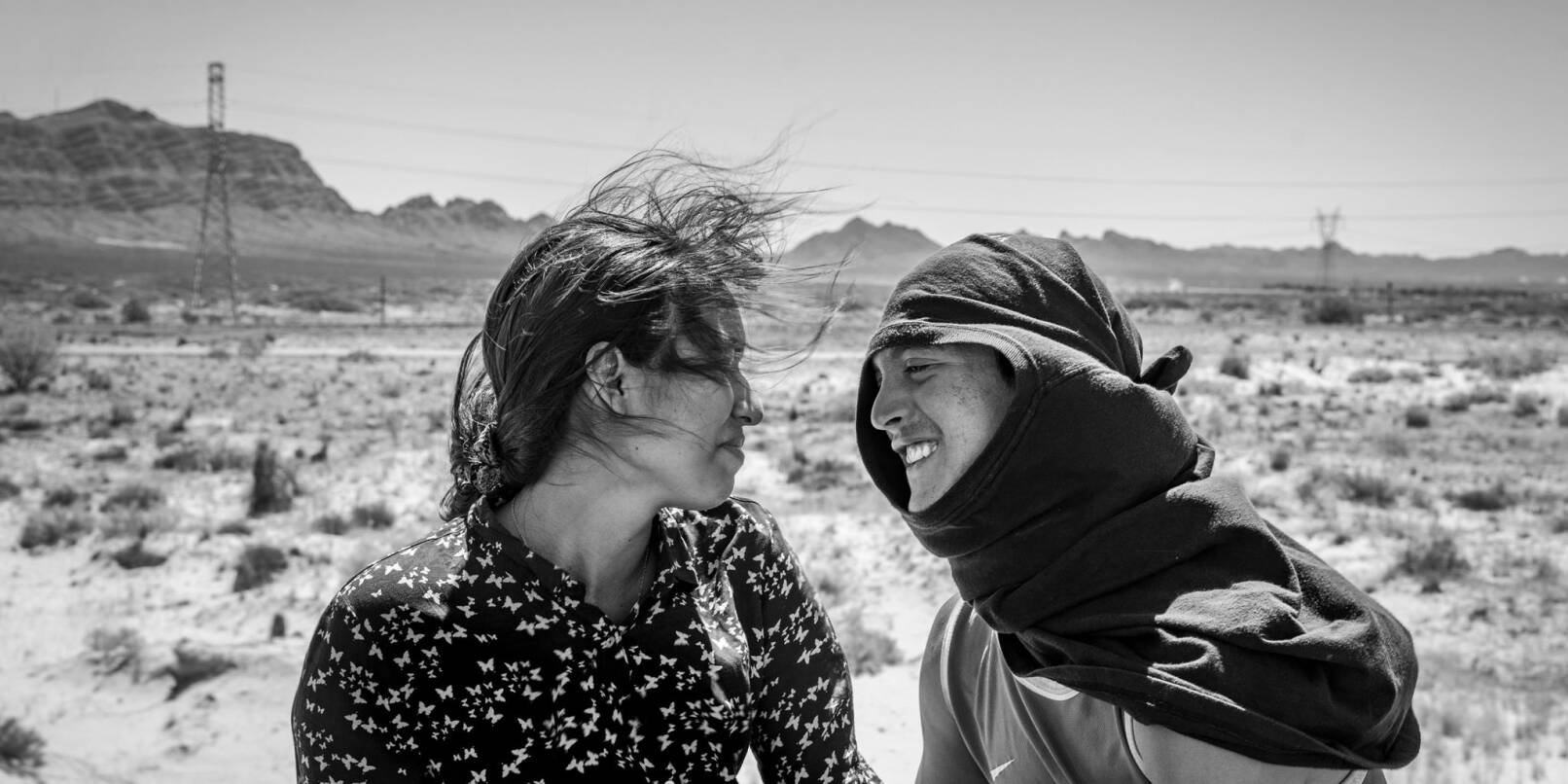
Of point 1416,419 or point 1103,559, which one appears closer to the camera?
point 1103,559

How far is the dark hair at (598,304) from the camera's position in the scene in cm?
189

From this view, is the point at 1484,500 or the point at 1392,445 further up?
the point at 1392,445

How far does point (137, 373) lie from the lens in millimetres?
20812

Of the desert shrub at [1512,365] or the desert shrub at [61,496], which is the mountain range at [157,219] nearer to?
the desert shrub at [61,496]

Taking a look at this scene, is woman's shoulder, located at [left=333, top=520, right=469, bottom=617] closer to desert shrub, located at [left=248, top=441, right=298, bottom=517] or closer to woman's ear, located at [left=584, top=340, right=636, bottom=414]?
woman's ear, located at [left=584, top=340, right=636, bottom=414]

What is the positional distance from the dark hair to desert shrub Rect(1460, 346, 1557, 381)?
869 inches

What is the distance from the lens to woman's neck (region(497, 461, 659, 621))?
2008 millimetres

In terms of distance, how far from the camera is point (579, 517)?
6.66 feet

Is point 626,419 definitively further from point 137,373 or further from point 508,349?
point 137,373

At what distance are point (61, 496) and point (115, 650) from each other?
5.31 meters

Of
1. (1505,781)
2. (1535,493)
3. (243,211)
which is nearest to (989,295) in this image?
(1505,781)

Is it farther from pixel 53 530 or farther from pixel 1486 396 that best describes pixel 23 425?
pixel 1486 396

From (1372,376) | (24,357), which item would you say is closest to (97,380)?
(24,357)

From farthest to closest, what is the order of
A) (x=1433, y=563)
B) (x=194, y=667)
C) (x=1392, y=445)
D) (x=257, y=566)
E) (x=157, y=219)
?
(x=157, y=219), (x=1392, y=445), (x=257, y=566), (x=1433, y=563), (x=194, y=667)
